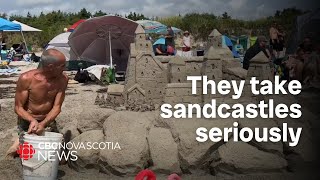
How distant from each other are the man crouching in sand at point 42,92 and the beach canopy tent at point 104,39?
7.69 meters

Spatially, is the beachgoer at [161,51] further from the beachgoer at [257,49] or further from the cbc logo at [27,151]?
the cbc logo at [27,151]

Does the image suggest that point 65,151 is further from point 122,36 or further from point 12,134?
point 122,36

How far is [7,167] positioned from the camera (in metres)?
4.93

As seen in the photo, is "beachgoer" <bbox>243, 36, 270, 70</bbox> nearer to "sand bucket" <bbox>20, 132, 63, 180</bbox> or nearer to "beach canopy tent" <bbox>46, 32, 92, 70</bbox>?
"sand bucket" <bbox>20, 132, 63, 180</bbox>

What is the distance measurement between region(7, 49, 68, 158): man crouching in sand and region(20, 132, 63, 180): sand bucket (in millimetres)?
230

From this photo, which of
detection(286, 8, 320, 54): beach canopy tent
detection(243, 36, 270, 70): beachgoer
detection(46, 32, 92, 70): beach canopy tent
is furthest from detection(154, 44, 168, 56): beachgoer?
detection(243, 36, 270, 70): beachgoer

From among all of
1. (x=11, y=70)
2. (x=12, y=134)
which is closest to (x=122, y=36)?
(x=11, y=70)

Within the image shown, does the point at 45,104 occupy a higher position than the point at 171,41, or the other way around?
the point at 171,41

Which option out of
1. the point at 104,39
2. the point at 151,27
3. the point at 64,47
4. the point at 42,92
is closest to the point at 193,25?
the point at 151,27

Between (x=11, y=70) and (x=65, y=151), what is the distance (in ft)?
40.8

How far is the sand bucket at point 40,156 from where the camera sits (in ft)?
13.8

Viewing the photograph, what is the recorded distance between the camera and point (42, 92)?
473 centimetres

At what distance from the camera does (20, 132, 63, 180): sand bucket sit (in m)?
4.20

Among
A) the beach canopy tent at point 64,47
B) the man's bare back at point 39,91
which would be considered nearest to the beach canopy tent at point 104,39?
the beach canopy tent at point 64,47
